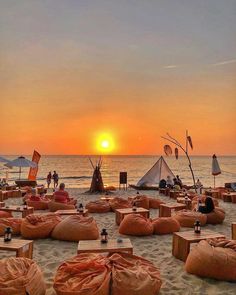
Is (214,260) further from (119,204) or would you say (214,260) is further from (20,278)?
(119,204)

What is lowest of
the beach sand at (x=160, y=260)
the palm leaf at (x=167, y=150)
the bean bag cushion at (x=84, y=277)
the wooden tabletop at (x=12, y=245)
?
the beach sand at (x=160, y=260)

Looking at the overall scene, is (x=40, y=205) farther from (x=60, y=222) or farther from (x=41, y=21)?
(x=41, y=21)

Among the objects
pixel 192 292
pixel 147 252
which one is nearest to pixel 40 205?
pixel 147 252

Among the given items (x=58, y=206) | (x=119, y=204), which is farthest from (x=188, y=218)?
(x=58, y=206)

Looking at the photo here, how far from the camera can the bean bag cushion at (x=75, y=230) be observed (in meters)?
6.84

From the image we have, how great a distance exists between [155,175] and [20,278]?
17.0m

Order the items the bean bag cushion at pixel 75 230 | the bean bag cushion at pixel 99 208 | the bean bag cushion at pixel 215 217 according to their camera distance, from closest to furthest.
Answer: the bean bag cushion at pixel 75 230
the bean bag cushion at pixel 215 217
the bean bag cushion at pixel 99 208

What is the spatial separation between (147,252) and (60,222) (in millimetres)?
2217

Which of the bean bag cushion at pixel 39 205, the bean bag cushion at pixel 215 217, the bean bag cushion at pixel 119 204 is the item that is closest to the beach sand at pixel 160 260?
the bean bag cushion at pixel 215 217

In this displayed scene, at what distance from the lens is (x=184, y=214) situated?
8.50 m

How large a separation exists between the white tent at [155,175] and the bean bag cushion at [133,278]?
1588 centimetres

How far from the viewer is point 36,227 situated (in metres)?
7.08

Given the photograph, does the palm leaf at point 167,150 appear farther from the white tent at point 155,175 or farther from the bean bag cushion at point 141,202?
the bean bag cushion at point 141,202

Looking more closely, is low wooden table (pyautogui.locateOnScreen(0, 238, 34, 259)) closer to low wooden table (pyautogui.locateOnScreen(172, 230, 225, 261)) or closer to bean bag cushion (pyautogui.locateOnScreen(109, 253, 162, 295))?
bean bag cushion (pyautogui.locateOnScreen(109, 253, 162, 295))
